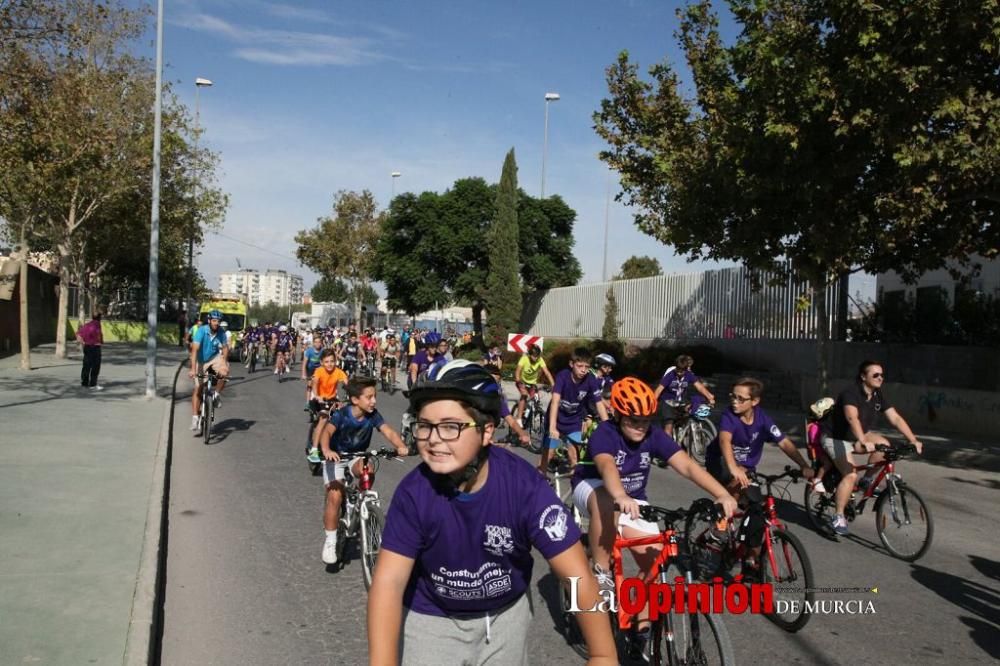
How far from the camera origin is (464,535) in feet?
8.80

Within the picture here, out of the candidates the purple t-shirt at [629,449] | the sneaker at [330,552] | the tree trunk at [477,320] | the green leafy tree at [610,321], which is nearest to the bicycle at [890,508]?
the purple t-shirt at [629,449]

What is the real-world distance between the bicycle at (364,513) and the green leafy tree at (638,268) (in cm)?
6339

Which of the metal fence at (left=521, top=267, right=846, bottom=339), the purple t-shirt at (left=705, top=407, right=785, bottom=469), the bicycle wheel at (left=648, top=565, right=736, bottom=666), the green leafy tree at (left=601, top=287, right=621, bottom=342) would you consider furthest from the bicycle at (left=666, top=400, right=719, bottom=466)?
the green leafy tree at (left=601, top=287, right=621, bottom=342)

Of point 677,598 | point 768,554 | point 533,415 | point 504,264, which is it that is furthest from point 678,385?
point 504,264

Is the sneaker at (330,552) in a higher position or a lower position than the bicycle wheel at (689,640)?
lower

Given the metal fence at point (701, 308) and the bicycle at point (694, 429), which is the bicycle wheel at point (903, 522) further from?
the metal fence at point (701, 308)

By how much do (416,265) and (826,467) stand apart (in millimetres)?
36760

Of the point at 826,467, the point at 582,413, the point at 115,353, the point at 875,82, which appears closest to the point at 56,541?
the point at 582,413

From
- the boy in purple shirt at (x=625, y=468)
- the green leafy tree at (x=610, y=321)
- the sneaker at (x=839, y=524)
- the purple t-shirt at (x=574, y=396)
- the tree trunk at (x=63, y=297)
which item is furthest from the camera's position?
the green leafy tree at (x=610, y=321)

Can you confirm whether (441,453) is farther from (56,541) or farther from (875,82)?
(875,82)

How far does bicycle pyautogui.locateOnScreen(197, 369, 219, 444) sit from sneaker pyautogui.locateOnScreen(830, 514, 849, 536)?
9.36 meters

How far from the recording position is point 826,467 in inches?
319

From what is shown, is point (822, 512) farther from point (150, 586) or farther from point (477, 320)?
point (477, 320)

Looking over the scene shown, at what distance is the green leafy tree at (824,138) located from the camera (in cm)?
1223
